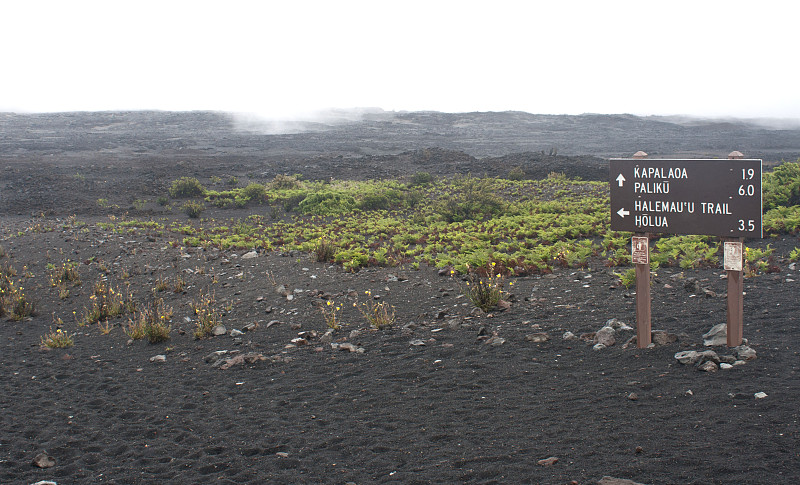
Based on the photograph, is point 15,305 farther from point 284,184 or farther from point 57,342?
point 284,184

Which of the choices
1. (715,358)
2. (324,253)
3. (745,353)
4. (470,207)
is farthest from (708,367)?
(470,207)

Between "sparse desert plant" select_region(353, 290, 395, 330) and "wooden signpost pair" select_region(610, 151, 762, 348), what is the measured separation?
2.88 m

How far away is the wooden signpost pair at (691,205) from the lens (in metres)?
4.41

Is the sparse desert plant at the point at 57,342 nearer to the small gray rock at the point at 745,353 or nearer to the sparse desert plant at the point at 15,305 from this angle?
the sparse desert plant at the point at 15,305

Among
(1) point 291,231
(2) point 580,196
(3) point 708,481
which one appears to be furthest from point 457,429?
(2) point 580,196

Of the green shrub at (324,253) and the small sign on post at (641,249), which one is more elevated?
the small sign on post at (641,249)

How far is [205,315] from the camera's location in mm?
7648

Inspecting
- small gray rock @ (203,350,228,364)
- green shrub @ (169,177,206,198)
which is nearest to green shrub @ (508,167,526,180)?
green shrub @ (169,177,206,198)

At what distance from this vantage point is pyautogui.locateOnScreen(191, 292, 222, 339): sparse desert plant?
280 inches

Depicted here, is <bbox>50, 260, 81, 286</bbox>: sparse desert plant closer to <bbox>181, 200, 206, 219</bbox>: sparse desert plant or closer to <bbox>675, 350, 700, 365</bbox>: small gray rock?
<bbox>181, 200, 206, 219</bbox>: sparse desert plant

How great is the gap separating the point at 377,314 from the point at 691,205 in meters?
3.69

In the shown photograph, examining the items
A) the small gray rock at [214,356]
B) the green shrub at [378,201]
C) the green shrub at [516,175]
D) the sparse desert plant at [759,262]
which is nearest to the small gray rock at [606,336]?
the sparse desert plant at [759,262]

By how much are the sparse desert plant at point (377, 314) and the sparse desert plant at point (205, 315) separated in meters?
1.89

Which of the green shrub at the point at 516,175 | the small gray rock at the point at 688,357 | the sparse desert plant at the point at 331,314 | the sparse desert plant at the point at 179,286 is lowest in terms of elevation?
the sparse desert plant at the point at 179,286
